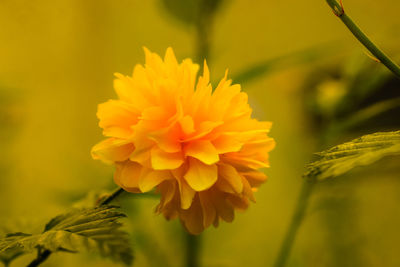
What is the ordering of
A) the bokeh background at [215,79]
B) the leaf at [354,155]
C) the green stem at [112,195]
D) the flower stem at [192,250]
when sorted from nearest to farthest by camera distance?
the leaf at [354,155], the green stem at [112,195], the flower stem at [192,250], the bokeh background at [215,79]

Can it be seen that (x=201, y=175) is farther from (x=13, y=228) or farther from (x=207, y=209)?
(x=13, y=228)

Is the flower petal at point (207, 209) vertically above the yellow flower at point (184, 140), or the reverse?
the yellow flower at point (184, 140)

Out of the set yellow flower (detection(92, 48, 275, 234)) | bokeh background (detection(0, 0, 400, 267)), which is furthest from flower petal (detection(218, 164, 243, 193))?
bokeh background (detection(0, 0, 400, 267))

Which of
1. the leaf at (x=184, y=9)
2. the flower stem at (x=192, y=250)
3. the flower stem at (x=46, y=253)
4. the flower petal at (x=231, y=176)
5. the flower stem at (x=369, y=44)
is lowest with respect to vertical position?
the flower stem at (x=192, y=250)

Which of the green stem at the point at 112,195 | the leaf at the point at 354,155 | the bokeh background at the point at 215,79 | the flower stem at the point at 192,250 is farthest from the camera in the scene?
the bokeh background at the point at 215,79

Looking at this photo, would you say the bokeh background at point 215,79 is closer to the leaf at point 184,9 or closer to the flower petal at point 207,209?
the leaf at point 184,9

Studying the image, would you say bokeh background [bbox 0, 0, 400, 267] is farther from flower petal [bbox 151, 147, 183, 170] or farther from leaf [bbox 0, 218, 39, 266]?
flower petal [bbox 151, 147, 183, 170]

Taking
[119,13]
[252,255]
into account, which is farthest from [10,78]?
[252,255]

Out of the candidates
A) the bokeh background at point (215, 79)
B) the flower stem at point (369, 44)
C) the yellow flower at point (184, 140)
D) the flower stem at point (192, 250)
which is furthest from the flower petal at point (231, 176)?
the bokeh background at point (215, 79)

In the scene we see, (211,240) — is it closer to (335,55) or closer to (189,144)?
(335,55)
